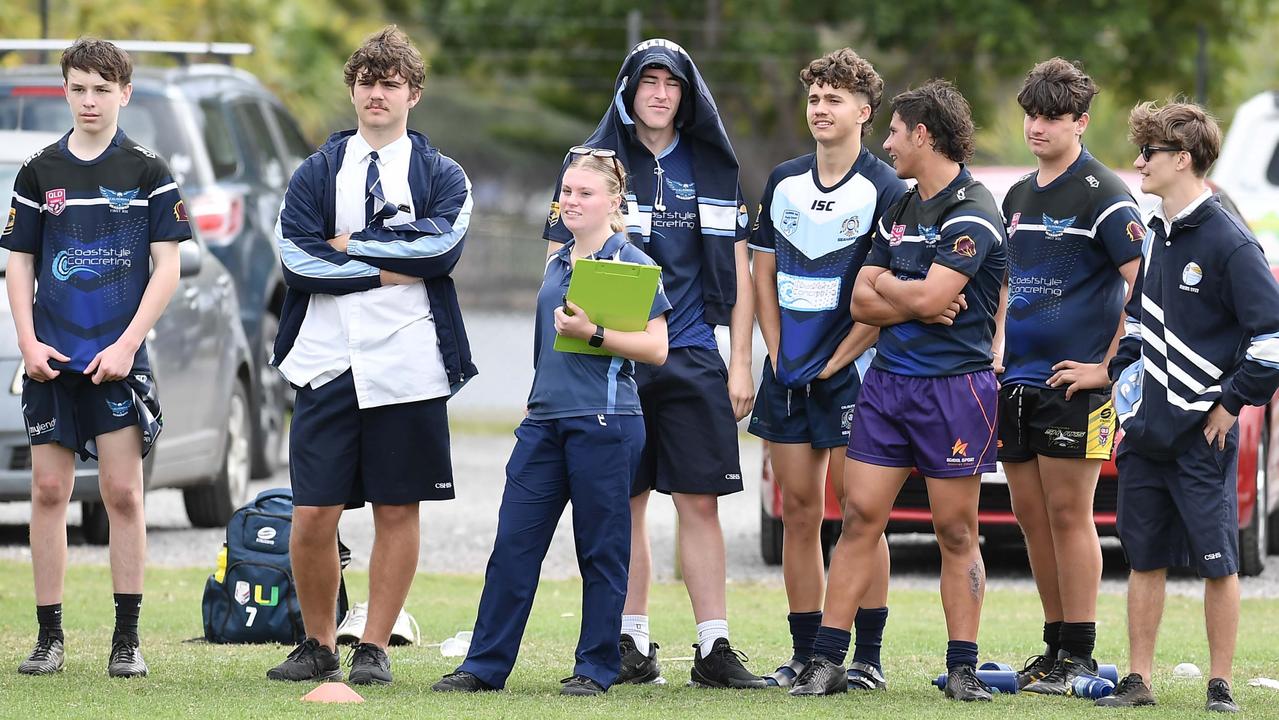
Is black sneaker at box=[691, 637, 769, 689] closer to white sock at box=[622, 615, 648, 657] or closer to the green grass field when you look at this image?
the green grass field

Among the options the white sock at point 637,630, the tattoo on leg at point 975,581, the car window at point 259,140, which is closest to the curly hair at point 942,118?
the tattoo on leg at point 975,581

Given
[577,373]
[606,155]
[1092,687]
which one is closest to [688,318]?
[577,373]

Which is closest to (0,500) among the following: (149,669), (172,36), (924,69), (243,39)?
(149,669)

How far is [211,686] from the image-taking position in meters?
6.59

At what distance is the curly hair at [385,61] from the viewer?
6.70 meters

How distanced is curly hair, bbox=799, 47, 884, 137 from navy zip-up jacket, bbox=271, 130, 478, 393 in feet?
4.24

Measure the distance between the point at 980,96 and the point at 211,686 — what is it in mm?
25312

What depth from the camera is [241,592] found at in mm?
7957

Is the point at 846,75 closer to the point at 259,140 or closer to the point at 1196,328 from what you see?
the point at 1196,328

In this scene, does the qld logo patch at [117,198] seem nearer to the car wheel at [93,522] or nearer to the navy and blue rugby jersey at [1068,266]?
the navy and blue rugby jersey at [1068,266]

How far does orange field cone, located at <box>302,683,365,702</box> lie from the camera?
20.6 ft

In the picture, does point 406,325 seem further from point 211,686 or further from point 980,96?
point 980,96

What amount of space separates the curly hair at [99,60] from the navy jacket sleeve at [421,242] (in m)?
1.03

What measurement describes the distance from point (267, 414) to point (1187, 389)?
839cm
